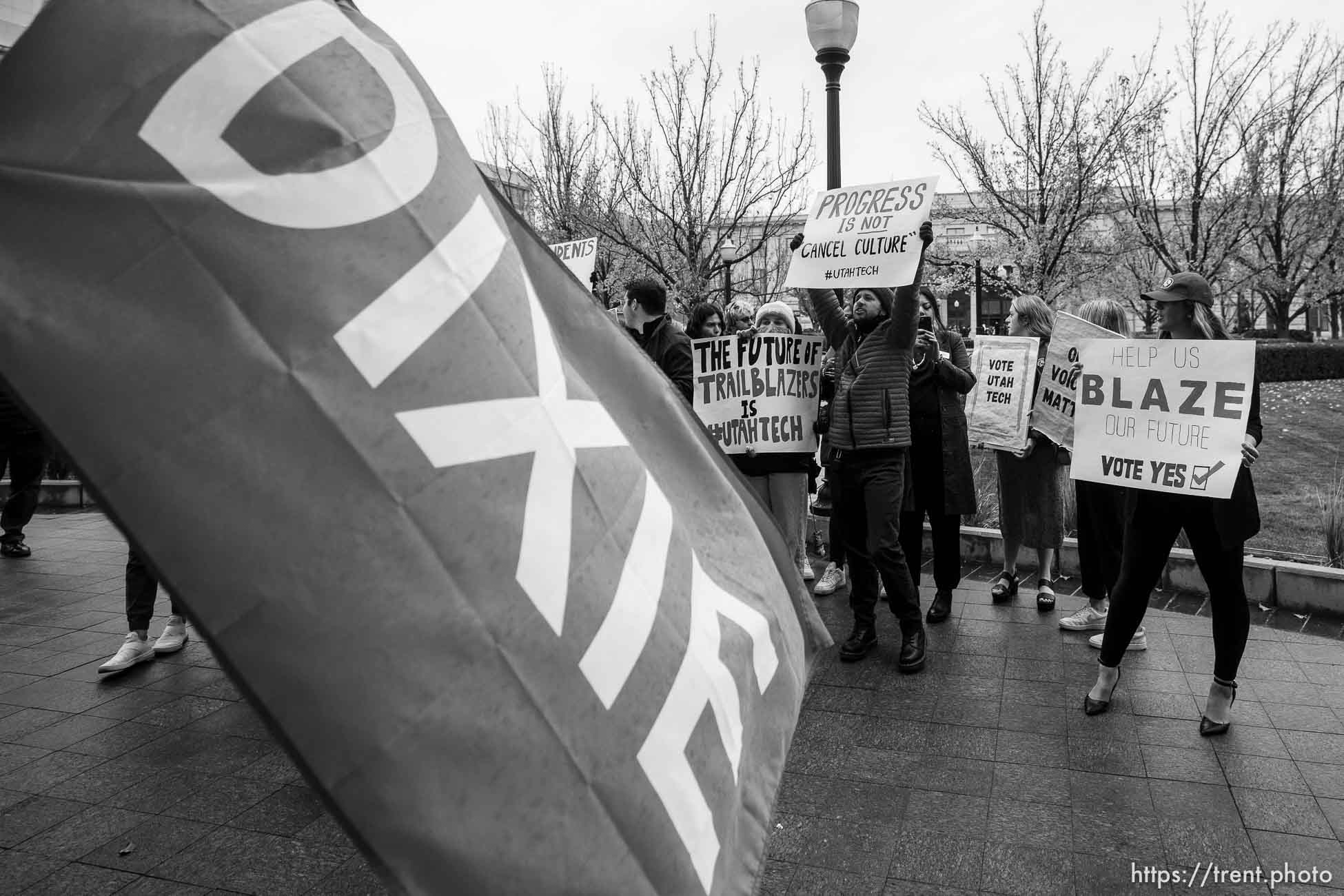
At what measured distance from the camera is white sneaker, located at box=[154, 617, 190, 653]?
5766 millimetres

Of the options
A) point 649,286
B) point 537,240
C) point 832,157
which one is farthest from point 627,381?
point 832,157

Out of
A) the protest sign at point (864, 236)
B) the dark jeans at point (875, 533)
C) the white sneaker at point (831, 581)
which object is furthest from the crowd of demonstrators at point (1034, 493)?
the protest sign at point (864, 236)

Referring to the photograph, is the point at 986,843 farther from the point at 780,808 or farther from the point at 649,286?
the point at 649,286

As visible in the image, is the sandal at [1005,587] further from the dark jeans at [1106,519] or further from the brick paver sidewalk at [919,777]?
the dark jeans at [1106,519]

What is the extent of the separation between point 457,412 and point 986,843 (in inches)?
118

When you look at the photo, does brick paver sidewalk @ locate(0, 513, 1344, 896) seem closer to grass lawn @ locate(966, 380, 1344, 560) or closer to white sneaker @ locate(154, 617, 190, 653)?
white sneaker @ locate(154, 617, 190, 653)

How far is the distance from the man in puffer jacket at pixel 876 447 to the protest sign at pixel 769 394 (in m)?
0.60

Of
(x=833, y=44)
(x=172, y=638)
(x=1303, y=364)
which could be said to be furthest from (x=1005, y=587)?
(x=1303, y=364)

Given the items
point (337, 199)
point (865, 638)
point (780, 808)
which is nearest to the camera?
point (337, 199)

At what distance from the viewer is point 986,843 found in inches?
137

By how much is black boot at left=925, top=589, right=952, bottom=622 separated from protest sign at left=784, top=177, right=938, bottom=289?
2162 millimetres

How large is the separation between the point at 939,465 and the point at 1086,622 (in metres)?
1.25

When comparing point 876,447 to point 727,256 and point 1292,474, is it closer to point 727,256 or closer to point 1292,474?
point 1292,474

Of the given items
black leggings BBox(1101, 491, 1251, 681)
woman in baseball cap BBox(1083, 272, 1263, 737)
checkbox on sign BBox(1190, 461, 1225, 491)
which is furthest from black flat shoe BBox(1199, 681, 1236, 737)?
checkbox on sign BBox(1190, 461, 1225, 491)
